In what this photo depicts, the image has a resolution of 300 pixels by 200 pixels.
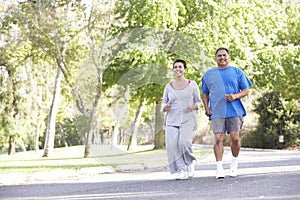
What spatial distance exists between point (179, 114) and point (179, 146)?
1.79 ft

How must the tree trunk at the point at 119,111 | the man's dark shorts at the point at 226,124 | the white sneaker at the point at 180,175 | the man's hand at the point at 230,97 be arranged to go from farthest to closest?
1. the white sneaker at the point at 180,175
2. the man's dark shorts at the point at 226,124
3. the man's hand at the point at 230,97
4. the tree trunk at the point at 119,111

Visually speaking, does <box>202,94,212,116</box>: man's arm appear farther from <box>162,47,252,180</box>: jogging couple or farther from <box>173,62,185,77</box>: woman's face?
<box>173,62,185,77</box>: woman's face

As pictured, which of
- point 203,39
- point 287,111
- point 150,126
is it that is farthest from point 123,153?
point 287,111

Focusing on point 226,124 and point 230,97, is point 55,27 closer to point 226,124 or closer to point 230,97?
point 226,124

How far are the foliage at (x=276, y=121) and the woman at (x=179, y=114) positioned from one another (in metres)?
20.1

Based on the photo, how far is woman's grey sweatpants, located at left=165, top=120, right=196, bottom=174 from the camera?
8493 millimetres

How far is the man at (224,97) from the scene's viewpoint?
801 centimetres

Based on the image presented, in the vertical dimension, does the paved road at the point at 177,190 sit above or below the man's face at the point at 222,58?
below

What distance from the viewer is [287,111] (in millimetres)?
28562

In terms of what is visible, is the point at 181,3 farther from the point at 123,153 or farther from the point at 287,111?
the point at 123,153

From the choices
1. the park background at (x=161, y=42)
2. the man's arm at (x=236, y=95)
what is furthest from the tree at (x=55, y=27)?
the man's arm at (x=236, y=95)

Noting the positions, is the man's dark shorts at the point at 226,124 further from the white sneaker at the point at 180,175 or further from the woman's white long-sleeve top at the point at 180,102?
the white sneaker at the point at 180,175

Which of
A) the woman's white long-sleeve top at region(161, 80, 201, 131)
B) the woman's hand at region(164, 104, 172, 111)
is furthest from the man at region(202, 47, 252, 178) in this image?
the woman's hand at region(164, 104, 172, 111)

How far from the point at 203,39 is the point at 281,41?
41.8 ft
